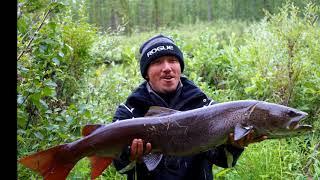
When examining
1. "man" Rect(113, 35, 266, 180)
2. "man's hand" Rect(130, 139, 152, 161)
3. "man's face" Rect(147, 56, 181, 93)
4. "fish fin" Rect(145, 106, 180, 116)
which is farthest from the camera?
"man's face" Rect(147, 56, 181, 93)

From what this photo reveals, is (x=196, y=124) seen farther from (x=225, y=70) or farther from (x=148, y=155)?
(x=225, y=70)

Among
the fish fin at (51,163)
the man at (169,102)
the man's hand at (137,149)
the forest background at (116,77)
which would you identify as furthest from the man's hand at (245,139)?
the forest background at (116,77)

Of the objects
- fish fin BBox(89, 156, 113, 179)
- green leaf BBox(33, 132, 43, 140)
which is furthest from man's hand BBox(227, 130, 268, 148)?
green leaf BBox(33, 132, 43, 140)

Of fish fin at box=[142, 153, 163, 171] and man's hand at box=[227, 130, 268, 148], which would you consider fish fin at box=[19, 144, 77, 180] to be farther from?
man's hand at box=[227, 130, 268, 148]

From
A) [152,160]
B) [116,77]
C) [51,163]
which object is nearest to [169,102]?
[152,160]

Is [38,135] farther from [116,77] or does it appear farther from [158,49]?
[116,77]

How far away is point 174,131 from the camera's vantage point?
279 cm

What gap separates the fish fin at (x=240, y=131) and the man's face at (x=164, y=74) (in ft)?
2.09

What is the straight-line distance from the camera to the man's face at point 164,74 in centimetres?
311

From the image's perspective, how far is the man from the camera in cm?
300

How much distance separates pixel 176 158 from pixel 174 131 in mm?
349

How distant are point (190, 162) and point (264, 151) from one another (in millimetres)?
2229

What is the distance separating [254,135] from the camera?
269 cm

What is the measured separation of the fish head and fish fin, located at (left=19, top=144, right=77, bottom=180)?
3.78ft
